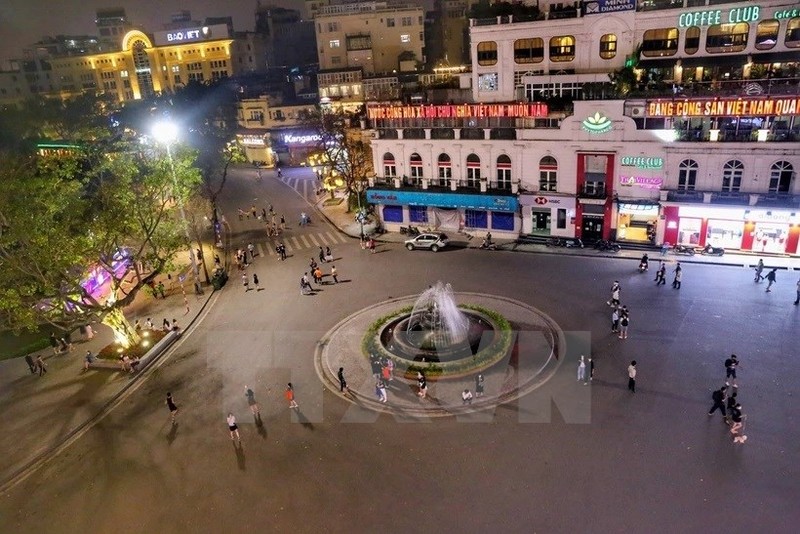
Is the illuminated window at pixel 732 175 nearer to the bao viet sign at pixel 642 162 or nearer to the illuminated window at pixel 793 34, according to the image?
the bao viet sign at pixel 642 162

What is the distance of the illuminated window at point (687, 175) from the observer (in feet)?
121

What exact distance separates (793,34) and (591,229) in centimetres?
2062

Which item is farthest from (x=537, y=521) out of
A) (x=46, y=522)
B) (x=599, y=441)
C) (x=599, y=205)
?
(x=599, y=205)

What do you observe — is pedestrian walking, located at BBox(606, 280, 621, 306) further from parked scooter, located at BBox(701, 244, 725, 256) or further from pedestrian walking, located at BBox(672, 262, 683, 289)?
parked scooter, located at BBox(701, 244, 725, 256)

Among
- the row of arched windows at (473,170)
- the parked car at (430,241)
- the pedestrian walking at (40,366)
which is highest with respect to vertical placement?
the row of arched windows at (473,170)

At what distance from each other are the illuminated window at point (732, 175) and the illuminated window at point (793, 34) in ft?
40.3

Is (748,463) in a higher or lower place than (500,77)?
lower

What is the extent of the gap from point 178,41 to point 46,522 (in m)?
108

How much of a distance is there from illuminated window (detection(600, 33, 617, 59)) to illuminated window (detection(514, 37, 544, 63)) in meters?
5.08

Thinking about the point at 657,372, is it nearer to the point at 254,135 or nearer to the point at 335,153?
the point at 335,153

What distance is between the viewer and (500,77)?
49.5 m

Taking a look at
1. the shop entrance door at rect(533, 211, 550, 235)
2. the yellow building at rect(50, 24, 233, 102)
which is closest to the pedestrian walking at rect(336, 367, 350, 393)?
the shop entrance door at rect(533, 211, 550, 235)

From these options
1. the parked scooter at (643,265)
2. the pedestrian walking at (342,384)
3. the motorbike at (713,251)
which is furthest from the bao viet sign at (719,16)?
the pedestrian walking at (342,384)

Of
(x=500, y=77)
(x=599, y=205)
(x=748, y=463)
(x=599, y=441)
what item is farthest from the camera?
(x=500, y=77)
